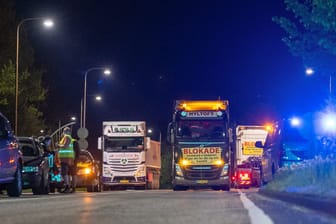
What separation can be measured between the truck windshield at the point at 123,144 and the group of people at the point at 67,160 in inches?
206

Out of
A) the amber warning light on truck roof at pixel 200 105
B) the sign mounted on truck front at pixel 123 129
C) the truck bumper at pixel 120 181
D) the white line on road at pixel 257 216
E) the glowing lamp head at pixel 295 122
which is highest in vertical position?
the amber warning light on truck roof at pixel 200 105

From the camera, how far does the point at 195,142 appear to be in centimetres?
2952

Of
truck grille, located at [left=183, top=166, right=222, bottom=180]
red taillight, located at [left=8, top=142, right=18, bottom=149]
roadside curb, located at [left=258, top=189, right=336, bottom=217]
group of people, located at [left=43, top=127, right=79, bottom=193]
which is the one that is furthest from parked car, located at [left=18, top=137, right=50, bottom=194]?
roadside curb, located at [left=258, top=189, right=336, bottom=217]

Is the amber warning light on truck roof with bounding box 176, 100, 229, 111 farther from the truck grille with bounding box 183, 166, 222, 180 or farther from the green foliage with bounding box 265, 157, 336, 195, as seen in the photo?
the green foliage with bounding box 265, 157, 336, 195

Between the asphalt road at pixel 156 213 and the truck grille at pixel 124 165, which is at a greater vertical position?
the truck grille at pixel 124 165

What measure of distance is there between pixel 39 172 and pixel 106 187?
1728 centimetres

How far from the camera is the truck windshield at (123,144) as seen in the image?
3812 cm

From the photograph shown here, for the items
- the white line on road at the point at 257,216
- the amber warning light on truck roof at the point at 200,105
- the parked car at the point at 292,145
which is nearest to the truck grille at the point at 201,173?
the amber warning light on truck roof at the point at 200,105

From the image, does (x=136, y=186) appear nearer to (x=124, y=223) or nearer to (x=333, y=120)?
(x=333, y=120)

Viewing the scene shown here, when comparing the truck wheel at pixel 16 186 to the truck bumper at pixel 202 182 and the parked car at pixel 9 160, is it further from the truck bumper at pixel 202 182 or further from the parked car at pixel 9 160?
the truck bumper at pixel 202 182

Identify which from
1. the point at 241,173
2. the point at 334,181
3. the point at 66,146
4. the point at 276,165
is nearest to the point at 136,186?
the point at 241,173

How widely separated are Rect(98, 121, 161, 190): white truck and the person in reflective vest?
412 cm

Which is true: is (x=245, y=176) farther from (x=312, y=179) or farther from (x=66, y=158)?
(x=312, y=179)

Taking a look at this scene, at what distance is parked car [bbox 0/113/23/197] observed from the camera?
17.5 m
